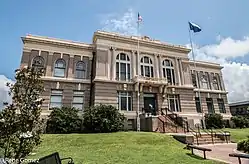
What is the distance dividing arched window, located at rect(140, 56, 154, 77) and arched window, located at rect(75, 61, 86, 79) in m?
8.13

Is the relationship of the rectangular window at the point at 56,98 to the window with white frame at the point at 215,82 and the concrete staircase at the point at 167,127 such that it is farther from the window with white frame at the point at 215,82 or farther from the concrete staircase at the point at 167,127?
the window with white frame at the point at 215,82

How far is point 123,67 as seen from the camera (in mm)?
24828

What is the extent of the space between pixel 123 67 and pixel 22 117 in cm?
1995

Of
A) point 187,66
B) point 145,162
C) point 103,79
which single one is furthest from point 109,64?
point 145,162

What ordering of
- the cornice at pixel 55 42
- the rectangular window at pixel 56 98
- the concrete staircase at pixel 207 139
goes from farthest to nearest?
the cornice at pixel 55 42, the rectangular window at pixel 56 98, the concrete staircase at pixel 207 139

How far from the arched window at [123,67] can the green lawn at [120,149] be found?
36.6 feet

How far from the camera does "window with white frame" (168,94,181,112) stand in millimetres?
25328

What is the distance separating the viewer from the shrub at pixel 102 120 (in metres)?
17.9

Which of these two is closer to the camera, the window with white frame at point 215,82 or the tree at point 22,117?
the tree at point 22,117

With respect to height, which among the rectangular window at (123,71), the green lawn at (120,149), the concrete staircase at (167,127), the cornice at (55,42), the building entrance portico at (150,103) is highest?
the cornice at (55,42)

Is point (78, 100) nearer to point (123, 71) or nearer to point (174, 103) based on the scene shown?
point (123, 71)

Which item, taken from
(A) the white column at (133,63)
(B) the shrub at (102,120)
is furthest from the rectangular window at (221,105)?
(B) the shrub at (102,120)

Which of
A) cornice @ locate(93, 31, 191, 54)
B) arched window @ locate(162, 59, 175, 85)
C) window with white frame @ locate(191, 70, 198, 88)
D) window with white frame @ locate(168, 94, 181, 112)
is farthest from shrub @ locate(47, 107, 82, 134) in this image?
window with white frame @ locate(191, 70, 198, 88)

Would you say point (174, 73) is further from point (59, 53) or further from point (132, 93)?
point (59, 53)
